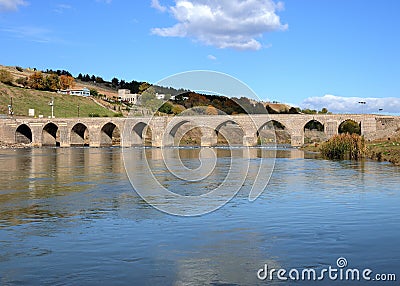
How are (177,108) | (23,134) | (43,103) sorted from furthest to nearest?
(43,103), (177,108), (23,134)

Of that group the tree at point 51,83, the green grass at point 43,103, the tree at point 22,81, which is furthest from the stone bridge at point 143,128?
the tree at point 22,81

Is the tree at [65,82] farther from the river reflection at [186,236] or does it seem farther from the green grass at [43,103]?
the river reflection at [186,236]

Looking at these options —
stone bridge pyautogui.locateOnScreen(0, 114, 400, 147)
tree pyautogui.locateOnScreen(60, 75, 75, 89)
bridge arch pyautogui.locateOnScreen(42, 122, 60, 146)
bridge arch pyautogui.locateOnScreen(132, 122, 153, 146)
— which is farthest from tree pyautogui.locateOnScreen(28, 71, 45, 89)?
bridge arch pyautogui.locateOnScreen(132, 122, 153, 146)

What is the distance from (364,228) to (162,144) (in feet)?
217

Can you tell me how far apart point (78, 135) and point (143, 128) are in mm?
11970

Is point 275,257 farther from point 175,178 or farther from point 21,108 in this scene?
point 21,108

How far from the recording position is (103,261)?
364 inches

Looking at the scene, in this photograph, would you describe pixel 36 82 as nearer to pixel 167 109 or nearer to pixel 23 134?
pixel 23 134

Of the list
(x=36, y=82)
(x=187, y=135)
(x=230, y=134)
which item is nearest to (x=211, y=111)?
(x=187, y=135)

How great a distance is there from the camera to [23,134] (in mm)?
87312

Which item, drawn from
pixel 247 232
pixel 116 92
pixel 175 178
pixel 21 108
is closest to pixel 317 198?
pixel 247 232

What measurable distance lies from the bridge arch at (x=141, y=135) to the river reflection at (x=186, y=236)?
6334 centimetres

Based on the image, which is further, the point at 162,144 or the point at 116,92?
the point at 116,92

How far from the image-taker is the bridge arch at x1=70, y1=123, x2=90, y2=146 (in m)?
85.7
